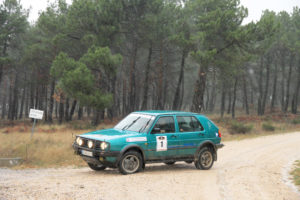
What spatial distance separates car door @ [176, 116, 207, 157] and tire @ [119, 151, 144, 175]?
1.47 metres

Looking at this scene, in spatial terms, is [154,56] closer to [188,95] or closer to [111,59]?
[111,59]

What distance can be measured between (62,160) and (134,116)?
13.6 feet

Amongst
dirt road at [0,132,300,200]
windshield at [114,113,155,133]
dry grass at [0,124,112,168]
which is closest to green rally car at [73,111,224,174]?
windshield at [114,113,155,133]

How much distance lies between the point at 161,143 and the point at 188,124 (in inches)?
51.3

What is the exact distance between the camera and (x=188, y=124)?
10625 mm

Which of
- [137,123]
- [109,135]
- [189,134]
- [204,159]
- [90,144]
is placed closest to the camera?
[90,144]

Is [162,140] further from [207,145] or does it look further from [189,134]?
[207,145]

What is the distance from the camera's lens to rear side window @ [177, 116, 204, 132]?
10422 millimetres

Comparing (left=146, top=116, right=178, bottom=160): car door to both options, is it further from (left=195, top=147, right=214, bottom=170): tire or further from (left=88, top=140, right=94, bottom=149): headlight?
(left=88, top=140, right=94, bottom=149): headlight

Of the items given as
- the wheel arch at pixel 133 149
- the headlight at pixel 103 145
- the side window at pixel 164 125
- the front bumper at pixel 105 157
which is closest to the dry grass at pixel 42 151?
the front bumper at pixel 105 157

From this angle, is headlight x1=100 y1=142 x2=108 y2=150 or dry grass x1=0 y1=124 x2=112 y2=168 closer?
headlight x1=100 y1=142 x2=108 y2=150

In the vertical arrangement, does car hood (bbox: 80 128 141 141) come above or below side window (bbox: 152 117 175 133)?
below

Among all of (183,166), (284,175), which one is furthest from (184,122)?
(284,175)

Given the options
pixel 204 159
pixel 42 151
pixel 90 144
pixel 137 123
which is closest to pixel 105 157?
pixel 90 144
